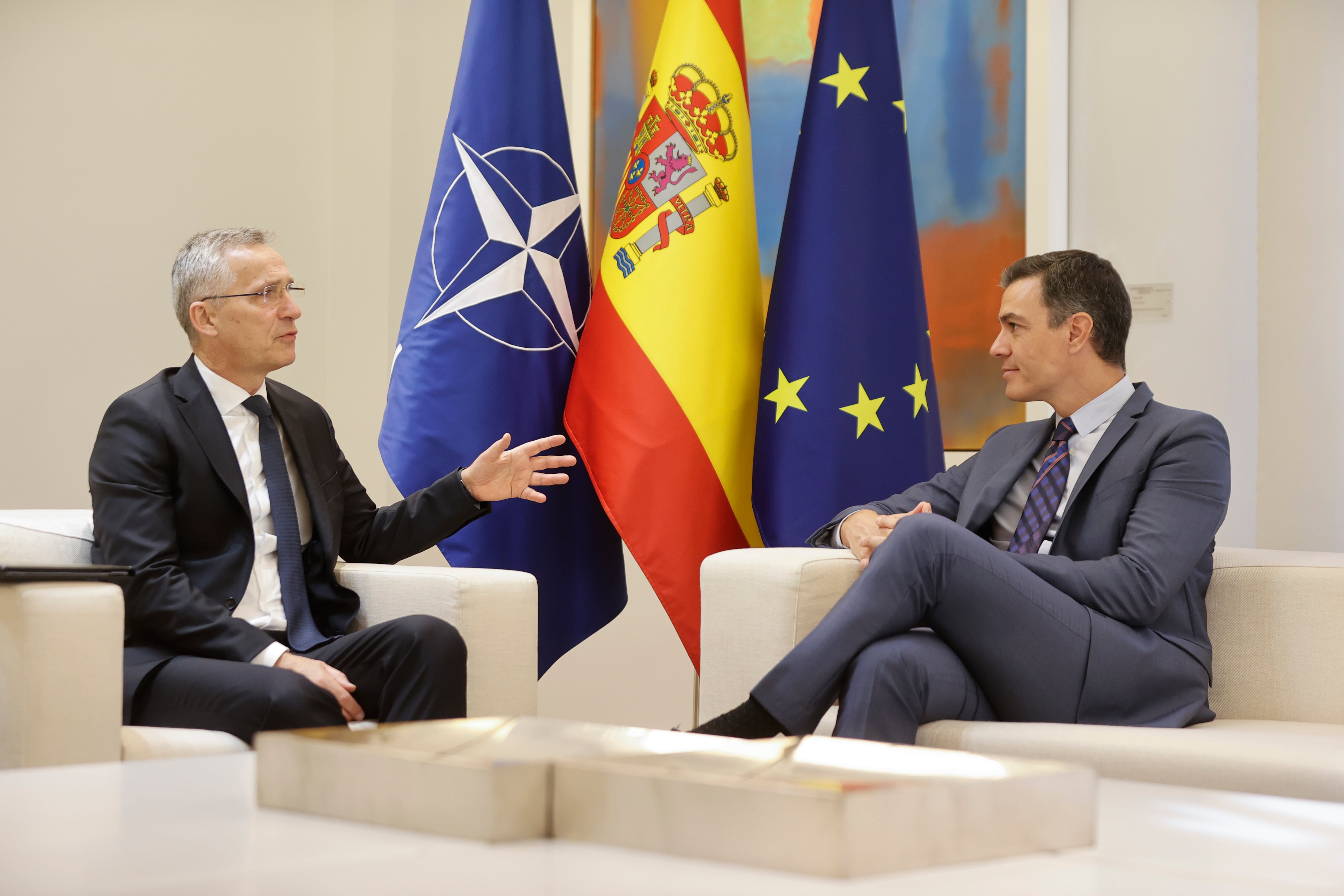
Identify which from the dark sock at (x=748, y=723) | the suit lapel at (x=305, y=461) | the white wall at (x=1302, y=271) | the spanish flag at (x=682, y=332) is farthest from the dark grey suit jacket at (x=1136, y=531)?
the suit lapel at (x=305, y=461)

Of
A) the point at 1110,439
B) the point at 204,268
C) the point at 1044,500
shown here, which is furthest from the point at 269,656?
the point at 1110,439

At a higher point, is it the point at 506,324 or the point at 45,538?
the point at 506,324

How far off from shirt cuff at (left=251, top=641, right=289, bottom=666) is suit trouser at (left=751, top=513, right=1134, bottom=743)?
33.2 inches

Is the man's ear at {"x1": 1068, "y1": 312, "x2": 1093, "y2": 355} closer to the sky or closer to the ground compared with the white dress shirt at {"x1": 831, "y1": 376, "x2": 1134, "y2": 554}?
closer to the sky

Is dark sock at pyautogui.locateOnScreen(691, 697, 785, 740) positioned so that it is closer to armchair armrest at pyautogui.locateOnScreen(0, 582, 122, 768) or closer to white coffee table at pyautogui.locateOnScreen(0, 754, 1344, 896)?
armchair armrest at pyautogui.locateOnScreen(0, 582, 122, 768)

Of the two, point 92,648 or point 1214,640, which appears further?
point 1214,640

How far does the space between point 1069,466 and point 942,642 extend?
0.50 meters

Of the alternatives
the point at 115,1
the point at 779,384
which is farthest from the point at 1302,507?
the point at 115,1

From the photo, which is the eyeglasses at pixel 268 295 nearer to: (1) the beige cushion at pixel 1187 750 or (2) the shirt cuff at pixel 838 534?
(2) the shirt cuff at pixel 838 534

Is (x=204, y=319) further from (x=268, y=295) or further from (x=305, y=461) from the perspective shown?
(x=305, y=461)

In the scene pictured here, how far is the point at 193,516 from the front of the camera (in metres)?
2.31

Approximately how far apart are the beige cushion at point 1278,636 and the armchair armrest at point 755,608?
27.2 inches

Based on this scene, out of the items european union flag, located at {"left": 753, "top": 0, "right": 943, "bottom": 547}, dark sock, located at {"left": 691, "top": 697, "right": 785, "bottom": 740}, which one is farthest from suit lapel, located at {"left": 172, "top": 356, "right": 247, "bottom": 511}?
european union flag, located at {"left": 753, "top": 0, "right": 943, "bottom": 547}

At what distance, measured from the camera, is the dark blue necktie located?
2.36 m
